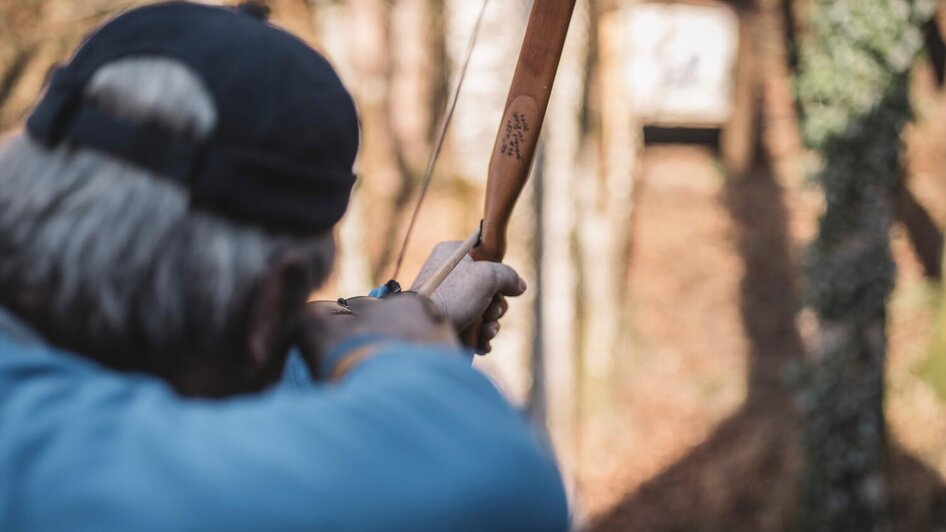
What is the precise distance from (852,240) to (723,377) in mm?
3503

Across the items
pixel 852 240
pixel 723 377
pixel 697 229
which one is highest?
pixel 852 240

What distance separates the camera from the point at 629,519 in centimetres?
662

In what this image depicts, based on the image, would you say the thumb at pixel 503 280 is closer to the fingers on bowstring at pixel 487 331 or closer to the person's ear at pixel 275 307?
the fingers on bowstring at pixel 487 331

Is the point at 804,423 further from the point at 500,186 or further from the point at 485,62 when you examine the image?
the point at 500,186

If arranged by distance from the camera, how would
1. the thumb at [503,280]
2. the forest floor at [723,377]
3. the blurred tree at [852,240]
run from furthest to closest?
the forest floor at [723,377], the blurred tree at [852,240], the thumb at [503,280]

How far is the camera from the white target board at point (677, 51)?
10.9m

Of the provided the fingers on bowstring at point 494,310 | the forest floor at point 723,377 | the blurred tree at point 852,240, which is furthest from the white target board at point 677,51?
the fingers on bowstring at point 494,310

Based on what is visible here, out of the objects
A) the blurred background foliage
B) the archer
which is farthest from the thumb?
the archer

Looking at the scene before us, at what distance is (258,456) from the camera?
27.7 inches

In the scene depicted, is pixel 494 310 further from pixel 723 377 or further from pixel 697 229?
pixel 697 229

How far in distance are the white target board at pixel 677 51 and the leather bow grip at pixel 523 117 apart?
9.64 meters

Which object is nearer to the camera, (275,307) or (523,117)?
(275,307)

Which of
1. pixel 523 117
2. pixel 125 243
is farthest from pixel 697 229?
pixel 125 243

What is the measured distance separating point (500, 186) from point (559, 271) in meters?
3.83
